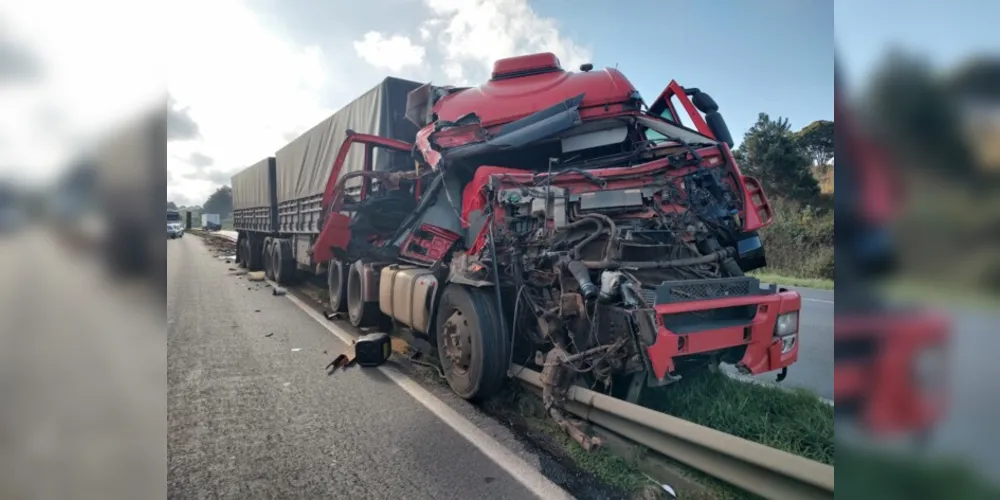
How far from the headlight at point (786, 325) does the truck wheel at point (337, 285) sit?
6.21 metres

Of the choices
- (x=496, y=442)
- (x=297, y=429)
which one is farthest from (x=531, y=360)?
(x=297, y=429)

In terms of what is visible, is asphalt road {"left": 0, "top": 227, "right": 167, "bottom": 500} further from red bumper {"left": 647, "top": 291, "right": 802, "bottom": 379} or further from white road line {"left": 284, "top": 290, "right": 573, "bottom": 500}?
red bumper {"left": 647, "top": 291, "right": 802, "bottom": 379}

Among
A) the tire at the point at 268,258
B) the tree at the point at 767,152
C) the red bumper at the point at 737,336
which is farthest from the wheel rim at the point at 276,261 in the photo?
the red bumper at the point at 737,336

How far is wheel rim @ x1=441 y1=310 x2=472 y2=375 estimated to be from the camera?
14.4 ft

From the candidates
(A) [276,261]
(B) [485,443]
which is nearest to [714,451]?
(B) [485,443]

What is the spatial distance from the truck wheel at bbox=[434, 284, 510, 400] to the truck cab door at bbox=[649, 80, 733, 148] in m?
2.73

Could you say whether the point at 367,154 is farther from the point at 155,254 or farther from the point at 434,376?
the point at 155,254

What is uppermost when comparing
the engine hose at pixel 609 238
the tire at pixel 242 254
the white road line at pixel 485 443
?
the engine hose at pixel 609 238

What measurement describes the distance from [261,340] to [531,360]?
374cm

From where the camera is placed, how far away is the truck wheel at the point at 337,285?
26.9 ft

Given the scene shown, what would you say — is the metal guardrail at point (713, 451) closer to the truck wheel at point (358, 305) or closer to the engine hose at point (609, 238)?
the engine hose at point (609, 238)

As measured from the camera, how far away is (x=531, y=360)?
451cm

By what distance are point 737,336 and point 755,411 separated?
0.66 m

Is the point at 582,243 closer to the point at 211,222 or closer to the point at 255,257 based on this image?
the point at 255,257
